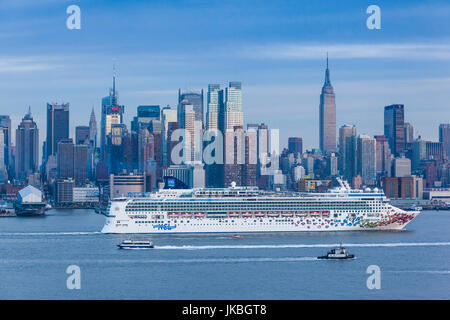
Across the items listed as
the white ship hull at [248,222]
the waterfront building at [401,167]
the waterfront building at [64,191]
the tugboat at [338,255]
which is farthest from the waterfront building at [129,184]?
the tugboat at [338,255]

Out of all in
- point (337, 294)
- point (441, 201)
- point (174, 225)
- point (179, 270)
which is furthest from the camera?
point (441, 201)

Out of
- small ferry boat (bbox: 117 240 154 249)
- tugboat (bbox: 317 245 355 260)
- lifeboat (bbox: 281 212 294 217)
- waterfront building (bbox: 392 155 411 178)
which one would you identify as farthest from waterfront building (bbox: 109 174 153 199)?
tugboat (bbox: 317 245 355 260)

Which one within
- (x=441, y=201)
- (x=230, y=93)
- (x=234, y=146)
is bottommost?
(x=441, y=201)

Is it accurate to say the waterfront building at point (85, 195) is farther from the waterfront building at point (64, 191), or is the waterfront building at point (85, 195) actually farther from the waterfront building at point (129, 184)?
the waterfront building at point (129, 184)

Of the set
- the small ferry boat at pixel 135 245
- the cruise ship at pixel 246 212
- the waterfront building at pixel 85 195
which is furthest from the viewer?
the waterfront building at pixel 85 195

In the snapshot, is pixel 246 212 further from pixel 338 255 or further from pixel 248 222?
pixel 338 255

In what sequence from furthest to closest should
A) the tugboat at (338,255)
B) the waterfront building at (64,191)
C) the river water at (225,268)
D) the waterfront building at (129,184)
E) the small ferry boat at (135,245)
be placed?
the waterfront building at (64,191) → the waterfront building at (129,184) → the small ferry boat at (135,245) → the tugboat at (338,255) → the river water at (225,268)
